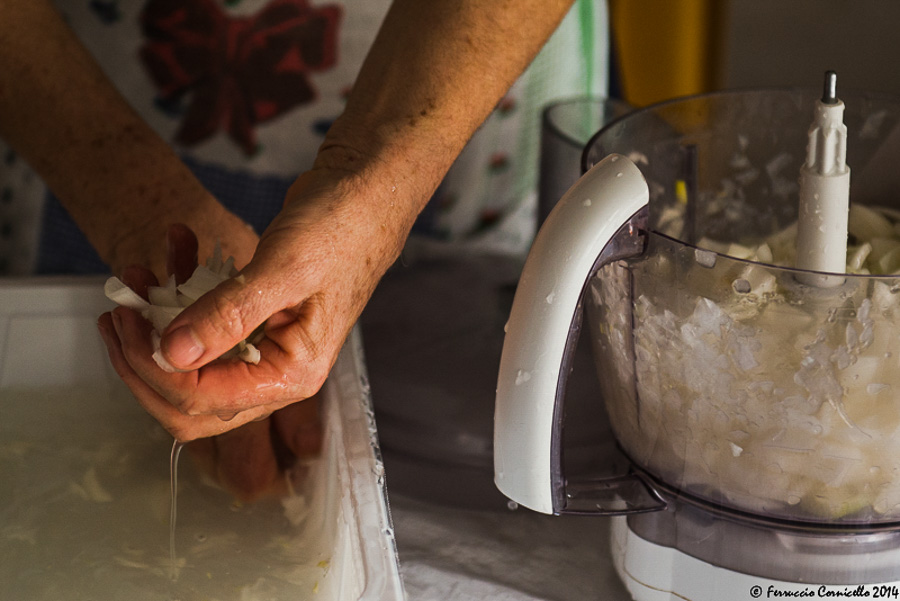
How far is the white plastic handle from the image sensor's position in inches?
16.0

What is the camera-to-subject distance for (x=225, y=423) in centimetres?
51

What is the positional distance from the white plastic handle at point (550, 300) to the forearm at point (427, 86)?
142mm

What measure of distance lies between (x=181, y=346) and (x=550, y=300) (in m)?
0.17

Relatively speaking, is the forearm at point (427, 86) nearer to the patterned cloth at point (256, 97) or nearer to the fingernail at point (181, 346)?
the fingernail at point (181, 346)

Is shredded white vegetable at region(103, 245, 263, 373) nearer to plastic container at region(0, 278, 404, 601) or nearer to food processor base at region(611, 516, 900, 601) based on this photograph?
plastic container at region(0, 278, 404, 601)

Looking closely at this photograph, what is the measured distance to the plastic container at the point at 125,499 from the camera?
0.49 metres

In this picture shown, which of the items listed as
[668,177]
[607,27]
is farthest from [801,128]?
[607,27]

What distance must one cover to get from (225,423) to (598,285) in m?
0.22

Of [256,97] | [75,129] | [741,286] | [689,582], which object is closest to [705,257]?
[741,286]

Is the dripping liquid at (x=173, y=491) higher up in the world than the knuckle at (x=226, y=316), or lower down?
lower down

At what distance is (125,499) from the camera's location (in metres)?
0.58

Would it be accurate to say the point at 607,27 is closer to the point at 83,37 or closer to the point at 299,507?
the point at 83,37

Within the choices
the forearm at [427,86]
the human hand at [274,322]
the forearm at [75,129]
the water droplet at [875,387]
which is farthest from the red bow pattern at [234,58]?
the water droplet at [875,387]

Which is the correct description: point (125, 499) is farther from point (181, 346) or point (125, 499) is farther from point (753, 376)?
point (753, 376)
